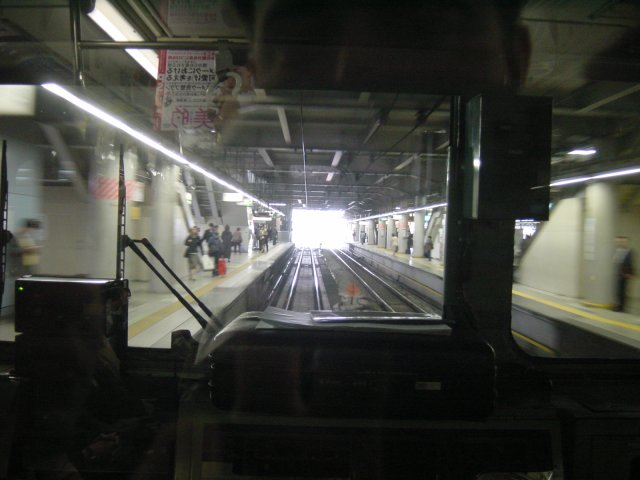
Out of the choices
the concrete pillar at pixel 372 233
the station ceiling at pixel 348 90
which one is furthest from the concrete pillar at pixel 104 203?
the concrete pillar at pixel 372 233

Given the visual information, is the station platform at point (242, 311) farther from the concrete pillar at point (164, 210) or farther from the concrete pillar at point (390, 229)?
the concrete pillar at point (390, 229)

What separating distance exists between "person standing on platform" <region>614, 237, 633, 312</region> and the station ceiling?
6.17 feet

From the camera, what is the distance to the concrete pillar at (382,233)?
30219 mm

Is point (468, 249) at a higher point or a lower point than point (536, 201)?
lower

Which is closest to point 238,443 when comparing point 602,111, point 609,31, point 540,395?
point 540,395

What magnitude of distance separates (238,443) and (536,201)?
6.20 feet

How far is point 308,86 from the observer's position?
2330 mm

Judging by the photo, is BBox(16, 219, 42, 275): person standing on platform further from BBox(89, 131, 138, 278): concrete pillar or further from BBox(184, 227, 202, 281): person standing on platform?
BBox(184, 227, 202, 281): person standing on platform

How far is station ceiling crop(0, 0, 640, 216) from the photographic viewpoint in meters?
2.70

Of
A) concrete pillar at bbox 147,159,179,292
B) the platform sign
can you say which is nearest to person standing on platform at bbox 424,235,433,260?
concrete pillar at bbox 147,159,179,292

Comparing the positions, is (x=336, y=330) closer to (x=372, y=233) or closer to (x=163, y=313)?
(x=163, y=313)

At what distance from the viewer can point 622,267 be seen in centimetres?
635

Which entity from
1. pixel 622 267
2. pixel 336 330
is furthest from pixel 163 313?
pixel 622 267

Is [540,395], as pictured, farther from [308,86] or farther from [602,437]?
[308,86]
